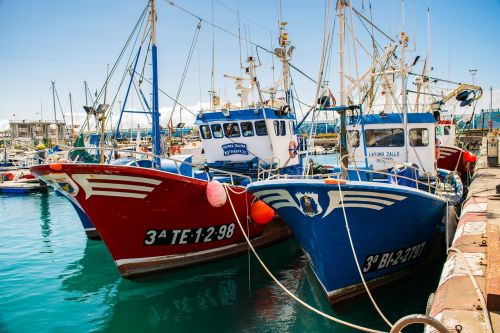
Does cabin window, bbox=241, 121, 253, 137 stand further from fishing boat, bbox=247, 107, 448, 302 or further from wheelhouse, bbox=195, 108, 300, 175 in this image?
fishing boat, bbox=247, 107, 448, 302

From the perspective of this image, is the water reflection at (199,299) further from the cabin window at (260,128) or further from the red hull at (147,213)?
the cabin window at (260,128)

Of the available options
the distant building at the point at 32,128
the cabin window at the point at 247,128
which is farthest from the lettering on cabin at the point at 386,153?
the distant building at the point at 32,128

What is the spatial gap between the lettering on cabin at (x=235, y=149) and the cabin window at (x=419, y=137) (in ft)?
15.9

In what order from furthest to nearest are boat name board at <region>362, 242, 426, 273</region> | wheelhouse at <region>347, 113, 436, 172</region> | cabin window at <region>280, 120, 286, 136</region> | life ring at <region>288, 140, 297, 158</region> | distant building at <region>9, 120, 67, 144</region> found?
distant building at <region>9, 120, 67, 144</region>
life ring at <region>288, 140, 297, 158</region>
cabin window at <region>280, 120, 286, 136</region>
wheelhouse at <region>347, 113, 436, 172</region>
boat name board at <region>362, 242, 426, 273</region>

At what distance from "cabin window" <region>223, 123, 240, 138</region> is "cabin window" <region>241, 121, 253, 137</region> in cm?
16

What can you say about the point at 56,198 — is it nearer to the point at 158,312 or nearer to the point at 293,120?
the point at 293,120

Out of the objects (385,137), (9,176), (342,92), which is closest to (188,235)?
(342,92)

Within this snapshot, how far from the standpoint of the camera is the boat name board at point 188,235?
862 cm

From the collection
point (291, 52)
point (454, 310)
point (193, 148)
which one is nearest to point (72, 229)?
point (193, 148)

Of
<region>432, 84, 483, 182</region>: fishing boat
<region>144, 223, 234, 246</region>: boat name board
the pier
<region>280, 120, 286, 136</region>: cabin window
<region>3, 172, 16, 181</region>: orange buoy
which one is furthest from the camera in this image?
<region>3, 172, 16, 181</region>: orange buoy

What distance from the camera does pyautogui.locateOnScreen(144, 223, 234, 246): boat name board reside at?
8625mm

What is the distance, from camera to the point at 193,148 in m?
21.3

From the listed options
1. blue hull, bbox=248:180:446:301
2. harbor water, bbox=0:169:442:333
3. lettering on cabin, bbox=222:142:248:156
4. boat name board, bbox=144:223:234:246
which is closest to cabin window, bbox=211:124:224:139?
lettering on cabin, bbox=222:142:248:156

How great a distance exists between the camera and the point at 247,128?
1189cm
